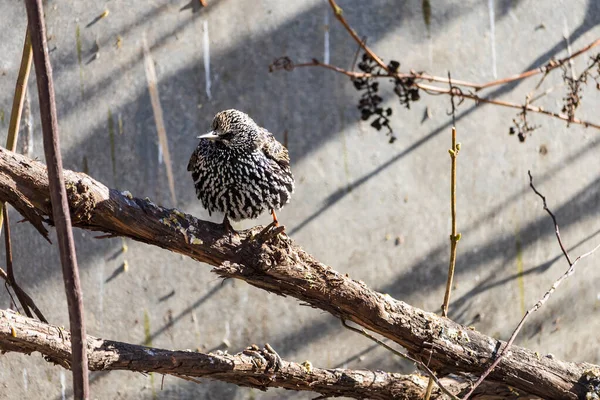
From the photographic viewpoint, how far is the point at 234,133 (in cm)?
240

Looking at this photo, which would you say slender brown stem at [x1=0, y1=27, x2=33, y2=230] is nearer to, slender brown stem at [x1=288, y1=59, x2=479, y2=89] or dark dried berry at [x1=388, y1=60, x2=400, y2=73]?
slender brown stem at [x1=288, y1=59, x2=479, y2=89]

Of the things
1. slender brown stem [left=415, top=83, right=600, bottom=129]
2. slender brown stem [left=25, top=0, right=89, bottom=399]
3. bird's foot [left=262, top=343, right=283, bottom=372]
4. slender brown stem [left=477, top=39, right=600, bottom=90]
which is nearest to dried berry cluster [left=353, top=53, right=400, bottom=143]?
slender brown stem [left=415, top=83, right=600, bottom=129]

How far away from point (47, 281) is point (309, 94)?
59.6 inches

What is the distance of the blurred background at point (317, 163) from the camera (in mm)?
3350

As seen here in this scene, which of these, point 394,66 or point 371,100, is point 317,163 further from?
point 394,66

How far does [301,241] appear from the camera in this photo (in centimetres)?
349

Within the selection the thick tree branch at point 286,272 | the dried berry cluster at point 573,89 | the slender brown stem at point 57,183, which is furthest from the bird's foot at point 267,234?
the dried berry cluster at point 573,89

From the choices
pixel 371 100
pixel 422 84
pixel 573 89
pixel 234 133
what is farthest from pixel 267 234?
pixel 573 89

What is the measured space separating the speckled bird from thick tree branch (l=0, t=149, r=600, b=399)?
0.90ft

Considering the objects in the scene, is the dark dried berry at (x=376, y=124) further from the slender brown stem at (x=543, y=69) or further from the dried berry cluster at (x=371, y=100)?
the slender brown stem at (x=543, y=69)

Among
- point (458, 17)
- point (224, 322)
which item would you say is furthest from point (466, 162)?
point (224, 322)

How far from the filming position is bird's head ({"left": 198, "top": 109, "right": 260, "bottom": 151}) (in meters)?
2.38

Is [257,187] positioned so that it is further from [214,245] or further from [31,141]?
[31,141]

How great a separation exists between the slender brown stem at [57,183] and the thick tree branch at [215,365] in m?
1.06
